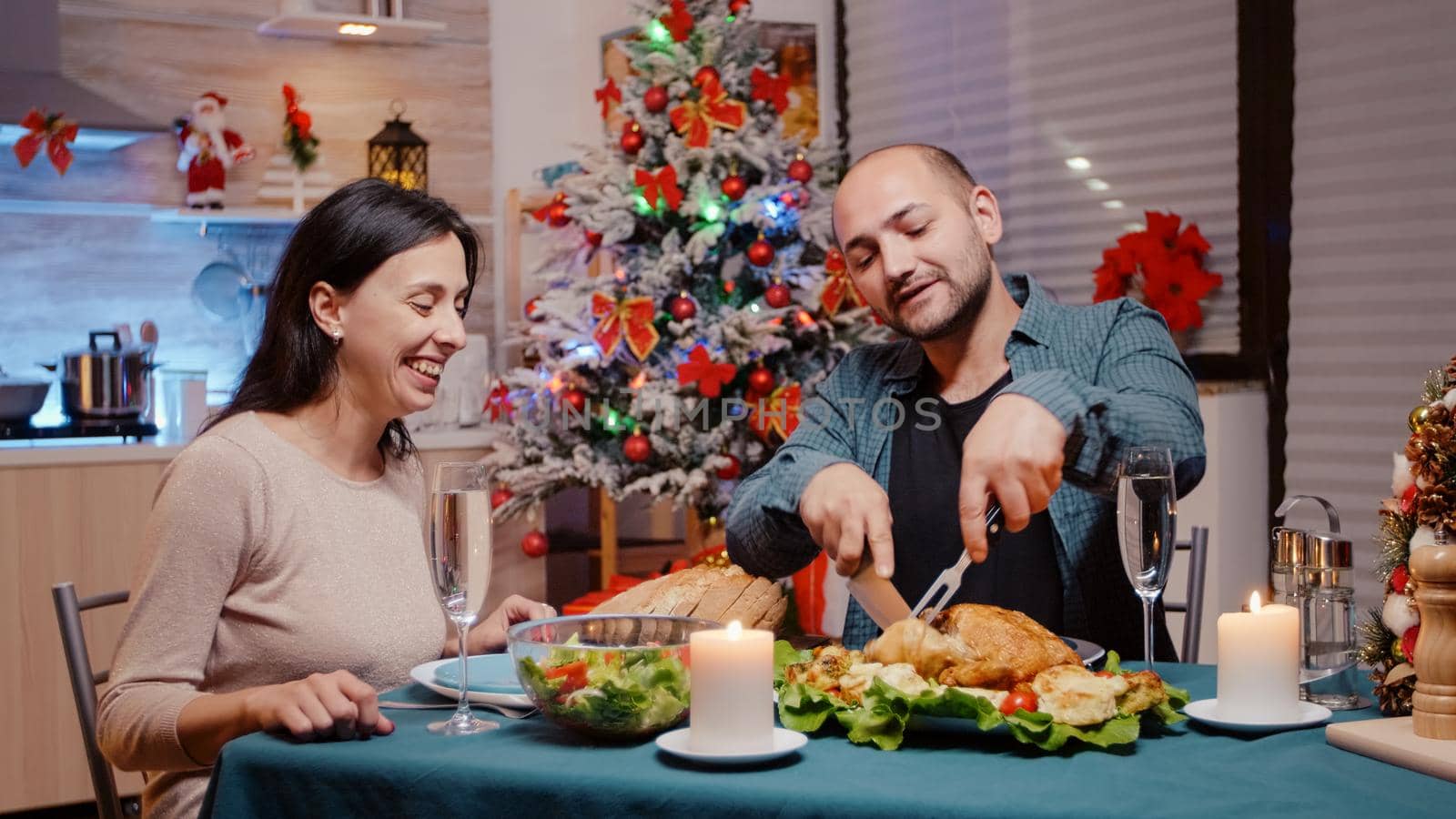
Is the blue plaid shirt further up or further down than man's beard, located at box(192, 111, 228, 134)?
further down

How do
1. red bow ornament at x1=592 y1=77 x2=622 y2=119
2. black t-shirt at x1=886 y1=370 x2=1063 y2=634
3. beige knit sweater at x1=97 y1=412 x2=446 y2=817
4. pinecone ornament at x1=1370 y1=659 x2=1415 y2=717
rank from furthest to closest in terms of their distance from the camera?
red bow ornament at x1=592 y1=77 x2=622 y2=119, black t-shirt at x1=886 y1=370 x2=1063 y2=634, beige knit sweater at x1=97 y1=412 x2=446 y2=817, pinecone ornament at x1=1370 y1=659 x2=1415 y2=717

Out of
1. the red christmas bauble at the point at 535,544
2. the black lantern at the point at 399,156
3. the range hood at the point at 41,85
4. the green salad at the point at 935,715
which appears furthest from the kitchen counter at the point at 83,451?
the green salad at the point at 935,715

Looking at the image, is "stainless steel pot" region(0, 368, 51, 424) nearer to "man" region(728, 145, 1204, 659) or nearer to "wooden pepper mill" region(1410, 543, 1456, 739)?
"man" region(728, 145, 1204, 659)

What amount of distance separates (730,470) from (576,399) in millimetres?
479

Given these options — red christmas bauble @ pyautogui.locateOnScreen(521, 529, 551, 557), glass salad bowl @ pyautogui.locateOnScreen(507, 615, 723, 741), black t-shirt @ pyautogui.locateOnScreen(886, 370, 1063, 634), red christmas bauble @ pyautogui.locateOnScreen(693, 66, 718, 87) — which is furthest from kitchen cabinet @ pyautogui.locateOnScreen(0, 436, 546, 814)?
glass salad bowl @ pyautogui.locateOnScreen(507, 615, 723, 741)

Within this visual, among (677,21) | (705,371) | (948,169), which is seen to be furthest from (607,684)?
(677,21)

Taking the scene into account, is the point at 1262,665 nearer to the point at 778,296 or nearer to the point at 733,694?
the point at 733,694

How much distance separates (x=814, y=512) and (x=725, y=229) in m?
2.61

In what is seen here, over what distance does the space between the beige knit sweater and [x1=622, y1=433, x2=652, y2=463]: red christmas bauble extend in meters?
2.08

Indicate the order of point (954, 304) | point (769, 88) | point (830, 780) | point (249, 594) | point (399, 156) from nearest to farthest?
point (830, 780) < point (249, 594) < point (954, 304) < point (769, 88) < point (399, 156)

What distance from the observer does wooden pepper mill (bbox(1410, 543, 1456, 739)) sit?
1.07 metres

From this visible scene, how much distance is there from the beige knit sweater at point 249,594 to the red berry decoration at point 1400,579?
1031 millimetres

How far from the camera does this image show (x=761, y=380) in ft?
12.4

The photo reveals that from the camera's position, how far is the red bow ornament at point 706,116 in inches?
150
